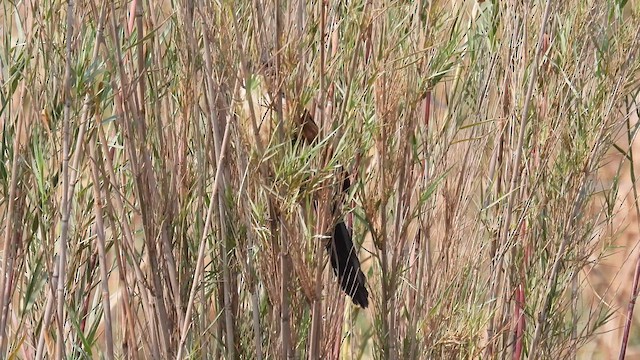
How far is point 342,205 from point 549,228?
0.60 m

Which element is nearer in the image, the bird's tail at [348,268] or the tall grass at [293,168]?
the tall grass at [293,168]

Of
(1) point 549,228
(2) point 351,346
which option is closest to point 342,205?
(1) point 549,228

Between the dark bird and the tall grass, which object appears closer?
the tall grass

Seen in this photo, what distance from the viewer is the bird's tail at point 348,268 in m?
1.84

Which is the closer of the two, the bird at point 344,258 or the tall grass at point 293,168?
the tall grass at point 293,168

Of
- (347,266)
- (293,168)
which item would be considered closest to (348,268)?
(347,266)

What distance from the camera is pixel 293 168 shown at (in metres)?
1.54

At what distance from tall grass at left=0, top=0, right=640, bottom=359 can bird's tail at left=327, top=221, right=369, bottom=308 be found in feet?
0.14

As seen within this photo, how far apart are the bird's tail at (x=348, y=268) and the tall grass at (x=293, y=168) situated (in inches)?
1.7

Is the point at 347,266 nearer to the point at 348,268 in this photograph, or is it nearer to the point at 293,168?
the point at 348,268

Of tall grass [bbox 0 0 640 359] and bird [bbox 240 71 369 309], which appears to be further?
bird [bbox 240 71 369 309]

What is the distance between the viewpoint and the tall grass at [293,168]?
162 centimetres

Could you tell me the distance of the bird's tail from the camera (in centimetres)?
184

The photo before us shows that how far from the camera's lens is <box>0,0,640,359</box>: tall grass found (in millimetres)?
1616
